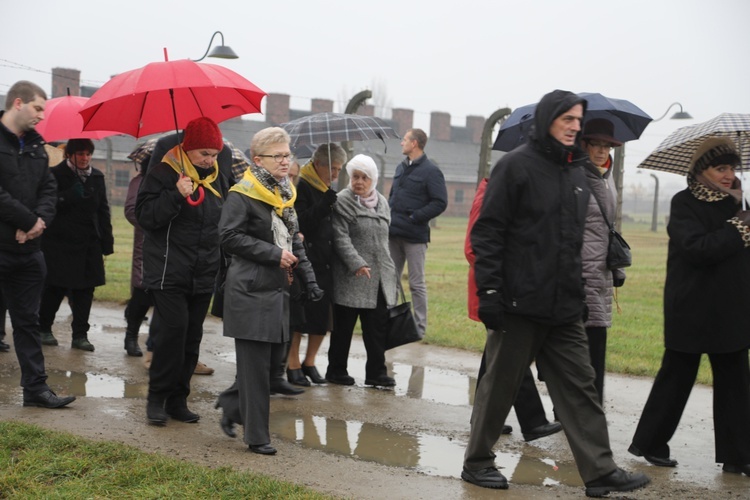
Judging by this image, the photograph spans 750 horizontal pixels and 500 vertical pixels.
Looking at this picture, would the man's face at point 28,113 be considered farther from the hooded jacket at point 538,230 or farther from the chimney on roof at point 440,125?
the chimney on roof at point 440,125

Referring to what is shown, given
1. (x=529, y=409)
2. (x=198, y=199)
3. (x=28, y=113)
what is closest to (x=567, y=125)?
(x=529, y=409)

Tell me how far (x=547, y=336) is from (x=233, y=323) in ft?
6.22

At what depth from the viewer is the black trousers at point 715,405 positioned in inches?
238

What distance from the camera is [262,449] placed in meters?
5.88

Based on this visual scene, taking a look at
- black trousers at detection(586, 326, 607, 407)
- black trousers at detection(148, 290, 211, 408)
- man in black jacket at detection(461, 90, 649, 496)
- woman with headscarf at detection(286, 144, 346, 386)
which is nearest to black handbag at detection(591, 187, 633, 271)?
black trousers at detection(586, 326, 607, 407)

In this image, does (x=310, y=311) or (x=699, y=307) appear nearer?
(x=699, y=307)

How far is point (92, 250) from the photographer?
30.9 ft

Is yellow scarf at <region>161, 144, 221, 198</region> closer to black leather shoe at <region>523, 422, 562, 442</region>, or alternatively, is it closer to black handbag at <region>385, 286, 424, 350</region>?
black handbag at <region>385, 286, 424, 350</region>

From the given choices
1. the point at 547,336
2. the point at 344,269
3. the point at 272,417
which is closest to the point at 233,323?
the point at 272,417

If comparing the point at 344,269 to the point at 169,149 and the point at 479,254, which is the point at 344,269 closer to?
the point at 169,149

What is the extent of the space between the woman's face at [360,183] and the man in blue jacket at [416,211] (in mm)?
1869

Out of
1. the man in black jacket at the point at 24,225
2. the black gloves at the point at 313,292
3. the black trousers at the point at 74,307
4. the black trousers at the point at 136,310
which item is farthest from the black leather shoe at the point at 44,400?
the black trousers at the point at 74,307

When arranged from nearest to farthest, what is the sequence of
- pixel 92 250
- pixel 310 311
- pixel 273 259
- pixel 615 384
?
pixel 273 259, pixel 310 311, pixel 615 384, pixel 92 250

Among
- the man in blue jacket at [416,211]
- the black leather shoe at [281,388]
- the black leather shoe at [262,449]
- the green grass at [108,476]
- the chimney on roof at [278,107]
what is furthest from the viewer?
the chimney on roof at [278,107]
